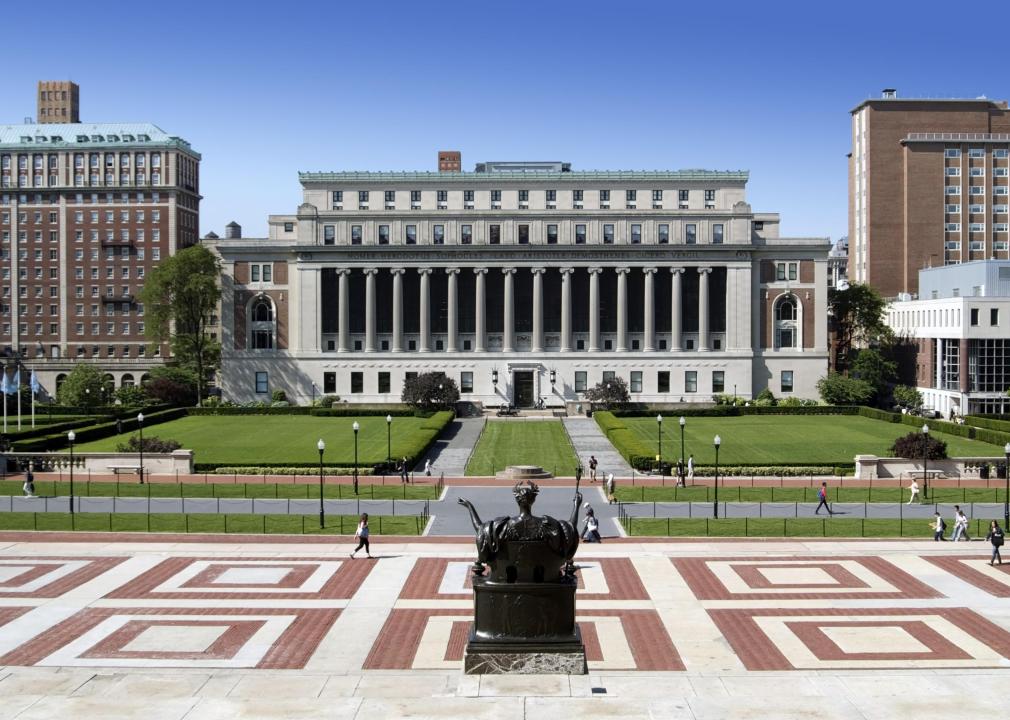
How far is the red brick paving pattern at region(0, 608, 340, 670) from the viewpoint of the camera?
31266 mm

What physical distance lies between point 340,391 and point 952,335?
6074 centimetres

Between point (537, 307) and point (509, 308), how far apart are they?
2.92 m

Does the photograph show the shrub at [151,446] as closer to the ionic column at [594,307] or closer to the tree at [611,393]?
the tree at [611,393]

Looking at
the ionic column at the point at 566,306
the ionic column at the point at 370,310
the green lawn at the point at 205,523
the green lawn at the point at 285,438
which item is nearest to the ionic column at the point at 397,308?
the ionic column at the point at 370,310

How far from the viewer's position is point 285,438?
3499 inches

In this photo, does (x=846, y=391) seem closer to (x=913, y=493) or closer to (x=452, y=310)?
(x=452, y=310)

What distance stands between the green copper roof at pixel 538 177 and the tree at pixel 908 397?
2679 cm

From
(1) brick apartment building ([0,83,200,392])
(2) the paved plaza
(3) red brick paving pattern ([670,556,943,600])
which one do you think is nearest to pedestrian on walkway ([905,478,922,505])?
(2) the paved plaza

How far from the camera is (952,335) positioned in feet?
351

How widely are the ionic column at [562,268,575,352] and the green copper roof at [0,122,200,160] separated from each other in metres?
56.2

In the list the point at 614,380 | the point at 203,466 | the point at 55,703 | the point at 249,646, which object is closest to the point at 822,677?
the point at 249,646

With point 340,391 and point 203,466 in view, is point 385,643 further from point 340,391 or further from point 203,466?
point 340,391

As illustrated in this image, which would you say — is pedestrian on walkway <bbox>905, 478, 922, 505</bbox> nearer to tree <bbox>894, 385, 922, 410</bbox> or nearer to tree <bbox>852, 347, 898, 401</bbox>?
tree <bbox>894, 385, 922, 410</bbox>

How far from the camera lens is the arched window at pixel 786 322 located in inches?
4764
